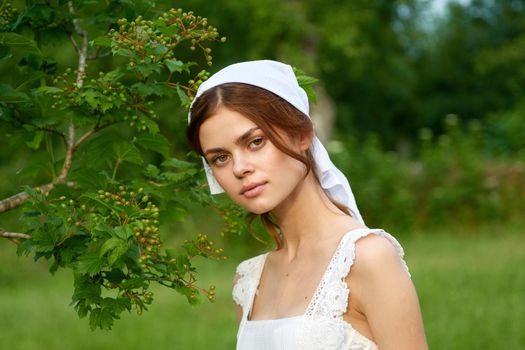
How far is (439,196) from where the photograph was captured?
493 inches

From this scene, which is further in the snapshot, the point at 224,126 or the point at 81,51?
the point at 81,51

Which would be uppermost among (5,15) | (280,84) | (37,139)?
(280,84)

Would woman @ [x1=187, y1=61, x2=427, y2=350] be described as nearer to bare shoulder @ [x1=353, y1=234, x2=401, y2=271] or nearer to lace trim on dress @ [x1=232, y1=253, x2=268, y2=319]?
bare shoulder @ [x1=353, y1=234, x2=401, y2=271]

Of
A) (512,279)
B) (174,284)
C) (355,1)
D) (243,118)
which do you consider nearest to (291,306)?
(174,284)

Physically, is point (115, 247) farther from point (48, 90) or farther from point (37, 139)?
point (37, 139)

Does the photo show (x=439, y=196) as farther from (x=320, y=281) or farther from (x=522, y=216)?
(x=320, y=281)

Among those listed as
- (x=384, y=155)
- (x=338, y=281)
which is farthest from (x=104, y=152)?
(x=384, y=155)

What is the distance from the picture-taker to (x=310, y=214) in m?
2.86

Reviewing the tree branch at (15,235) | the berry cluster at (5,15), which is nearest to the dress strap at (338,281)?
the tree branch at (15,235)

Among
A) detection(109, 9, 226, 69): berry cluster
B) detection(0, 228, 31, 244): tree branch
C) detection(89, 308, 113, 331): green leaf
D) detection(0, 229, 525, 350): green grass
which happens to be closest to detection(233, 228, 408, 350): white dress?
detection(89, 308, 113, 331): green leaf

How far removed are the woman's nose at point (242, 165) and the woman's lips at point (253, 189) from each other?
0.15 feet

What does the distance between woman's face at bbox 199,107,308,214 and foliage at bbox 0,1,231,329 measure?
19cm

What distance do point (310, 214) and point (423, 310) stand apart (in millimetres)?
5181

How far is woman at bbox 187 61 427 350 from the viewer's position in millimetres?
2529
